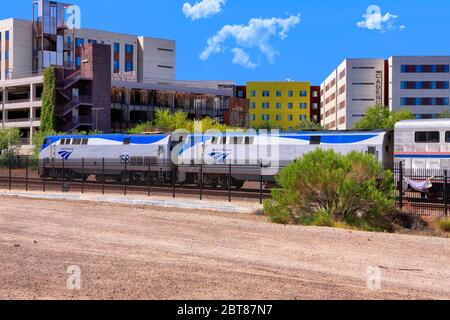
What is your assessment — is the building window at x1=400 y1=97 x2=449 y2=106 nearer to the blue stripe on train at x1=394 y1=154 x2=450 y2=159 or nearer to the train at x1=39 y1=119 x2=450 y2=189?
the train at x1=39 y1=119 x2=450 y2=189

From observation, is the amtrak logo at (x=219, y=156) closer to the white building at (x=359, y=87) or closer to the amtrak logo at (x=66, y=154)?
the amtrak logo at (x=66, y=154)

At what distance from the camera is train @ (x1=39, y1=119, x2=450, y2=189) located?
29750 mm

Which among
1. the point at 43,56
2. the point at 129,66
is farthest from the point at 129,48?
the point at 43,56

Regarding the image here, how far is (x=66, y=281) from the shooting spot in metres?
Answer: 10.2

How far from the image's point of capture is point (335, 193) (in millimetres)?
21281

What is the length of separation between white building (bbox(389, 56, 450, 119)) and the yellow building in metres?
34.6

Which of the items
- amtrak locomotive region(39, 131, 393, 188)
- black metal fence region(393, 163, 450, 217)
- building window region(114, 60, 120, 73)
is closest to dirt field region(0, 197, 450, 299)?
black metal fence region(393, 163, 450, 217)

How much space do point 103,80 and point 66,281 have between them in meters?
77.2

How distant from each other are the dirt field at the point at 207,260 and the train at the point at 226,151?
11.5m

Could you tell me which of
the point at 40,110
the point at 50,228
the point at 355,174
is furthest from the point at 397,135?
the point at 40,110

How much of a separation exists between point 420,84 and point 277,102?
40376mm

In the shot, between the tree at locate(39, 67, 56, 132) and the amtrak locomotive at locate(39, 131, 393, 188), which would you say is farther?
the tree at locate(39, 67, 56, 132)

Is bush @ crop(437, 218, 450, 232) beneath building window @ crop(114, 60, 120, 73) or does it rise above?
beneath

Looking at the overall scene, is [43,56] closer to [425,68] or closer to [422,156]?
[425,68]
